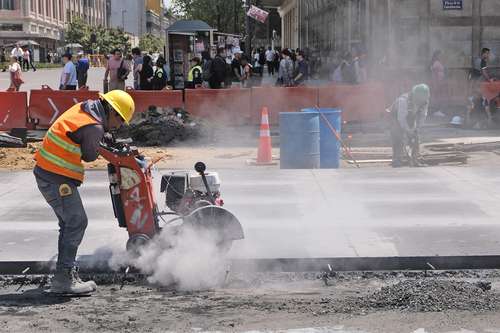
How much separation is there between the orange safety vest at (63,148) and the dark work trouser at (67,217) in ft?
0.41

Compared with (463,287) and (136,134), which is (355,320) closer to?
(463,287)

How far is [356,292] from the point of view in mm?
6137

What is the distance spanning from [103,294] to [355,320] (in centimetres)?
202

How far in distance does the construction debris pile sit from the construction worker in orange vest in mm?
10177

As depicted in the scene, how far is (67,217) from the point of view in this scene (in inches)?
237

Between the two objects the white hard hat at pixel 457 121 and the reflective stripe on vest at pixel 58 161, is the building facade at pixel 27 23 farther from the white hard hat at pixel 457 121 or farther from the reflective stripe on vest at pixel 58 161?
the reflective stripe on vest at pixel 58 161

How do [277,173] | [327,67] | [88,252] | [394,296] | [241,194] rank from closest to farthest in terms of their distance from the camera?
1. [394,296]
2. [88,252]
3. [241,194]
4. [277,173]
5. [327,67]

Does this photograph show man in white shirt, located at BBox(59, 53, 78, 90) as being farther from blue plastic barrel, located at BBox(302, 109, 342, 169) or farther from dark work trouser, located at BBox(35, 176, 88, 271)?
dark work trouser, located at BBox(35, 176, 88, 271)

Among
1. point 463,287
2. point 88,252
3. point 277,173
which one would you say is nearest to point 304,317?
point 463,287

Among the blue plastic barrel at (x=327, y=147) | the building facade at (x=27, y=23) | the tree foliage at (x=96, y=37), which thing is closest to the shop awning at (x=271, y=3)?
the building facade at (x=27, y=23)

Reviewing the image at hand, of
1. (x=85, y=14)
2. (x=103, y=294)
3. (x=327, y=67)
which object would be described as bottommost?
(x=103, y=294)

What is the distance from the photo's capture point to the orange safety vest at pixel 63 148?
5.89m

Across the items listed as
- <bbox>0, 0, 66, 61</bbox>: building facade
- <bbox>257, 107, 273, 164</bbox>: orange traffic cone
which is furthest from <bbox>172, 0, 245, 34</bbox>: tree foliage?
<bbox>257, 107, 273, 164</bbox>: orange traffic cone

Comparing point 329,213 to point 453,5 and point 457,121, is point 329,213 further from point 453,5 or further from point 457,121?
point 453,5
